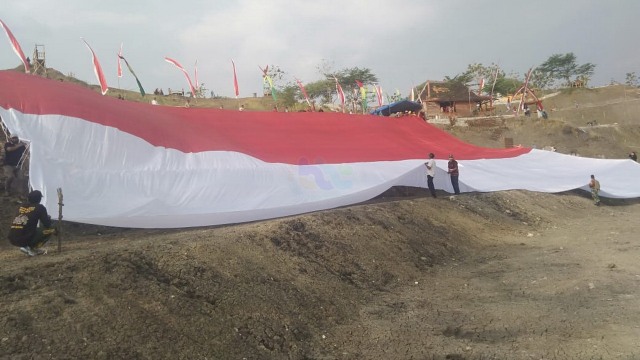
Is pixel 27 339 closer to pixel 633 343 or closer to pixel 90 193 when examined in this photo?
pixel 90 193

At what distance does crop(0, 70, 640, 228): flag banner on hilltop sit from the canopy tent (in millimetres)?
12226

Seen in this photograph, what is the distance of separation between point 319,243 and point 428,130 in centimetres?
949

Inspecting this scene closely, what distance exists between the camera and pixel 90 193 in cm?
714

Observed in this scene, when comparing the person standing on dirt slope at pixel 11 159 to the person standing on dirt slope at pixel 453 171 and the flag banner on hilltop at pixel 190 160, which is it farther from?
the person standing on dirt slope at pixel 453 171

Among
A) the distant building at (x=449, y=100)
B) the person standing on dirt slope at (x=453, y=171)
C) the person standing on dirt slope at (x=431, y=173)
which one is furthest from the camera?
the distant building at (x=449, y=100)

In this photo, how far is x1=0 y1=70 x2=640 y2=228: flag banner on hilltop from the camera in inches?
285

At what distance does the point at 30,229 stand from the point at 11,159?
3.45m

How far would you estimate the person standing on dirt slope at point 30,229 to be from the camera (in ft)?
18.7

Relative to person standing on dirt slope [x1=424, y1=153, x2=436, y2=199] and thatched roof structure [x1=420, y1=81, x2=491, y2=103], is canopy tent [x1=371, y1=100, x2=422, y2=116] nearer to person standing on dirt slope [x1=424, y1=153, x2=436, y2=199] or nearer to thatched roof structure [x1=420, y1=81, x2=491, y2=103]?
thatched roof structure [x1=420, y1=81, x2=491, y2=103]

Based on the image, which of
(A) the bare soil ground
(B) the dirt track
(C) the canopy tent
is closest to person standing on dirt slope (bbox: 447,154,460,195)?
(A) the bare soil ground

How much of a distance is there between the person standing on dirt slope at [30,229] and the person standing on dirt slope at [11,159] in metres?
3.01

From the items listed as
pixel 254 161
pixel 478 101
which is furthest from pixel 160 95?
pixel 478 101

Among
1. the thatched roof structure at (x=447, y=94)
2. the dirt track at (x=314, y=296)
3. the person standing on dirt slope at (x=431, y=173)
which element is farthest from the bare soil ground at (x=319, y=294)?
the thatched roof structure at (x=447, y=94)

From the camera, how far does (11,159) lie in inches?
330
